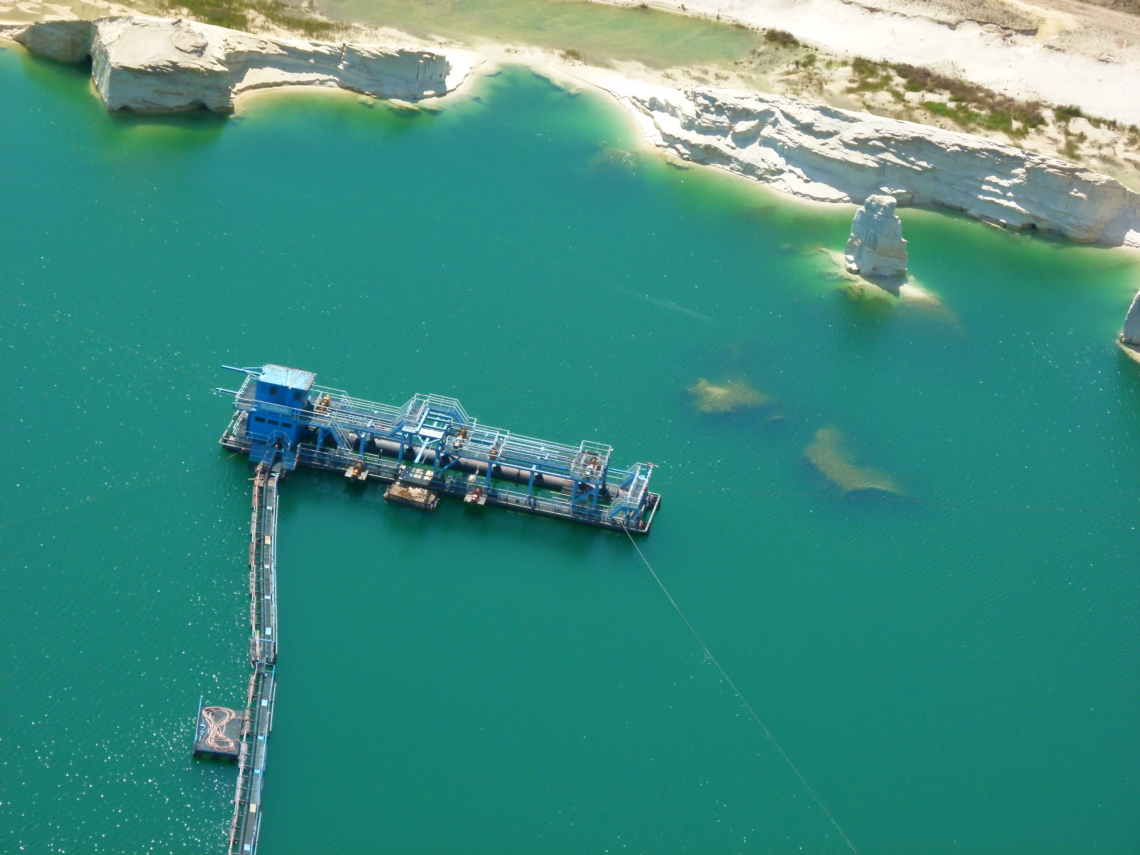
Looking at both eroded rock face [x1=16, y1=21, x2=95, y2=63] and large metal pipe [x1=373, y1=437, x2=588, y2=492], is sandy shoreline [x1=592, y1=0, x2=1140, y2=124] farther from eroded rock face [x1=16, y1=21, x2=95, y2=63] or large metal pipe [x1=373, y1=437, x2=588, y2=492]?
large metal pipe [x1=373, y1=437, x2=588, y2=492]

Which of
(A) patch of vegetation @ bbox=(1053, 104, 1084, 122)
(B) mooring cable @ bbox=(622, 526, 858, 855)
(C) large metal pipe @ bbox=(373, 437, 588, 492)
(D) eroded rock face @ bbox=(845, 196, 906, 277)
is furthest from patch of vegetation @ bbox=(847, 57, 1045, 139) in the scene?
(B) mooring cable @ bbox=(622, 526, 858, 855)

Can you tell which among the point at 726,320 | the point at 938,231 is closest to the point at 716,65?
the point at 938,231

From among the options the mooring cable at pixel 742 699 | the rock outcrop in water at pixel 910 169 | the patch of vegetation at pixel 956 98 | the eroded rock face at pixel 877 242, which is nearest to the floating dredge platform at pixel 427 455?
the mooring cable at pixel 742 699

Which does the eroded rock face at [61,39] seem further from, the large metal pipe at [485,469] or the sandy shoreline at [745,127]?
the large metal pipe at [485,469]

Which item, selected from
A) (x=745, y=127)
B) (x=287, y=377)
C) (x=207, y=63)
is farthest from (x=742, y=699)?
(x=207, y=63)

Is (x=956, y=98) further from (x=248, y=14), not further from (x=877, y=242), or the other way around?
(x=248, y=14)

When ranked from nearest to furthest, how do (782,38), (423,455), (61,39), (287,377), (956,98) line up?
(287,377), (423,455), (61,39), (956,98), (782,38)

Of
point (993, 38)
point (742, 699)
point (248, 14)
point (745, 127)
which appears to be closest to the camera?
point (742, 699)
